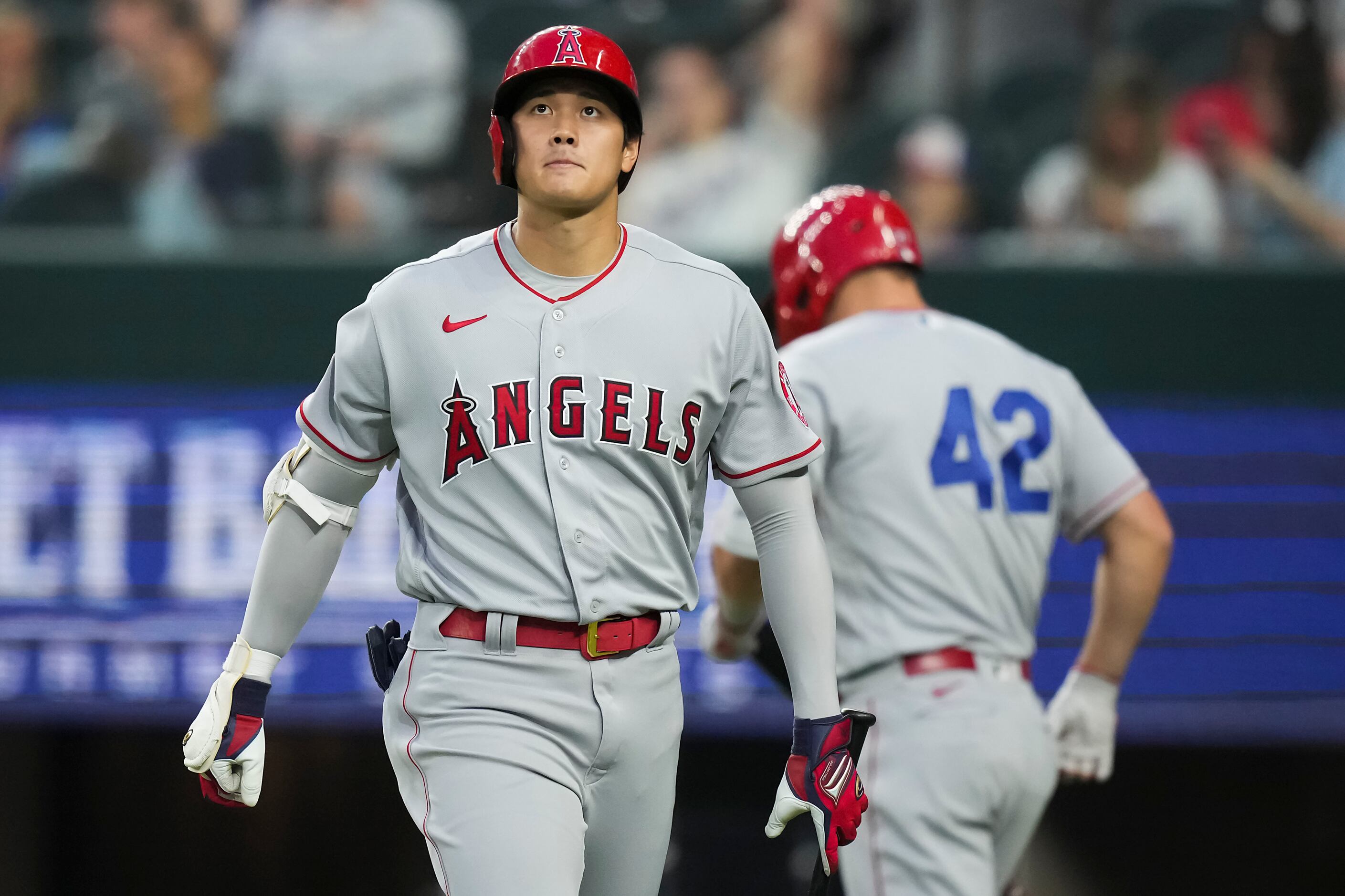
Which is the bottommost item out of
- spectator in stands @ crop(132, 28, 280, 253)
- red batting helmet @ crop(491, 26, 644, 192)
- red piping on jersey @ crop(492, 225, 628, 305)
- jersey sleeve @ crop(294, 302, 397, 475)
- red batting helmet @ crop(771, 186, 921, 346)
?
jersey sleeve @ crop(294, 302, 397, 475)

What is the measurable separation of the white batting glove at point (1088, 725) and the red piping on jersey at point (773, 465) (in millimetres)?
1068

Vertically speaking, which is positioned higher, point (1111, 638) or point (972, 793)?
point (1111, 638)

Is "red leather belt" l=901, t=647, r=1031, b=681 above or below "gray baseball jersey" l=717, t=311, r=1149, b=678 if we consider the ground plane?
below

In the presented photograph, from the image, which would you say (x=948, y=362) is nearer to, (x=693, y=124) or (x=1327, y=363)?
(x=1327, y=363)

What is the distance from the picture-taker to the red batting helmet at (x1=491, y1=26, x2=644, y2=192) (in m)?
2.43

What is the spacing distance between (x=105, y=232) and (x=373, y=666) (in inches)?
135

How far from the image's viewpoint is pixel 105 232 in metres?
5.50

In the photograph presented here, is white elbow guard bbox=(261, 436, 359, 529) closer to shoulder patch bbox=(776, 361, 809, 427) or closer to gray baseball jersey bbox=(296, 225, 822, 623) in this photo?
gray baseball jersey bbox=(296, 225, 822, 623)

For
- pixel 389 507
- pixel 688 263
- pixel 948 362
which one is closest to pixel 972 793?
pixel 948 362

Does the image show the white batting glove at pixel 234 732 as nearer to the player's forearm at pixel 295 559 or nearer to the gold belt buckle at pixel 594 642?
the player's forearm at pixel 295 559

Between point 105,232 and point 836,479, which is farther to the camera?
point 105,232

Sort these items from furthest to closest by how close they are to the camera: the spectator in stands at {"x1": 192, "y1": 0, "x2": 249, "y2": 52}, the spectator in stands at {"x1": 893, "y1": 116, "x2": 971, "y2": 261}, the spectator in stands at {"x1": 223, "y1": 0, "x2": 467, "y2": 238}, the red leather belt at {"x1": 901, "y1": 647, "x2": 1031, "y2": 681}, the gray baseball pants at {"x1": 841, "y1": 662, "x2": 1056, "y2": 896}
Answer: the spectator in stands at {"x1": 192, "y1": 0, "x2": 249, "y2": 52} → the spectator in stands at {"x1": 223, "y1": 0, "x2": 467, "y2": 238} → the spectator in stands at {"x1": 893, "y1": 116, "x2": 971, "y2": 261} → the red leather belt at {"x1": 901, "y1": 647, "x2": 1031, "y2": 681} → the gray baseball pants at {"x1": 841, "y1": 662, "x2": 1056, "y2": 896}

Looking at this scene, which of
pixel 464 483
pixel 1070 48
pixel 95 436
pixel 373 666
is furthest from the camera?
pixel 1070 48

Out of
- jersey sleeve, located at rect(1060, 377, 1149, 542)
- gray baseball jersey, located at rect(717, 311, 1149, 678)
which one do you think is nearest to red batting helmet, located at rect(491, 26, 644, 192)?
gray baseball jersey, located at rect(717, 311, 1149, 678)
